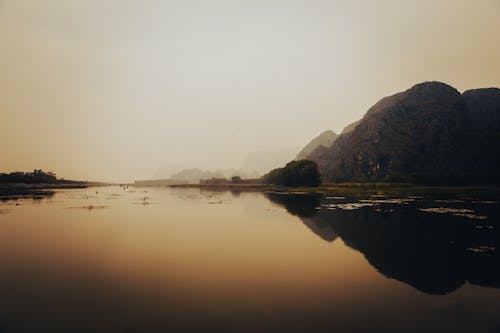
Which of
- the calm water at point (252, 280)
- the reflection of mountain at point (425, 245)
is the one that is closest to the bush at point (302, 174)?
the reflection of mountain at point (425, 245)

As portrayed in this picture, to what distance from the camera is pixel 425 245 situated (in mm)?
31781

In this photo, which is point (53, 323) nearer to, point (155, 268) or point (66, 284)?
point (66, 284)

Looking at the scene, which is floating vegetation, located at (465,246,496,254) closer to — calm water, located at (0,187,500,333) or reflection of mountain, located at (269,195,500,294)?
reflection of mountain, located at (269,195,500,294)

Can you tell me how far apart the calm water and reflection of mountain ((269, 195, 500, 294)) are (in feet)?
0.48

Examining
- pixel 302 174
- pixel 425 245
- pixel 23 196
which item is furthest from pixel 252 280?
pixel 302 174

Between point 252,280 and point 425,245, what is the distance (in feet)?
70.0

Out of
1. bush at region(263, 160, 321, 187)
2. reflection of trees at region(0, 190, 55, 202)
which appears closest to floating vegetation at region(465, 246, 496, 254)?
reflection of trees at region(0, 190, 55, 202)

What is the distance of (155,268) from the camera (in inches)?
953

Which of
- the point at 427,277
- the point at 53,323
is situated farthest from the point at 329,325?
the point at 53,323

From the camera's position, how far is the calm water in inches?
585

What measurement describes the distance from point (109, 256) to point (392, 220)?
4160 centimetres

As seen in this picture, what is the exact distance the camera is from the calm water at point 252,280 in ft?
48.8

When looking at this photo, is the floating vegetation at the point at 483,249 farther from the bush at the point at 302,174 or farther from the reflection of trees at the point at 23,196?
the bush at the point at 302,174

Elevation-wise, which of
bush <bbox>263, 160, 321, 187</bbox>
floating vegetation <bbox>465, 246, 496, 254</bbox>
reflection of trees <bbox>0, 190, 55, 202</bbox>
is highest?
bush <bbox>263, 160, 321, 187</bbox>
